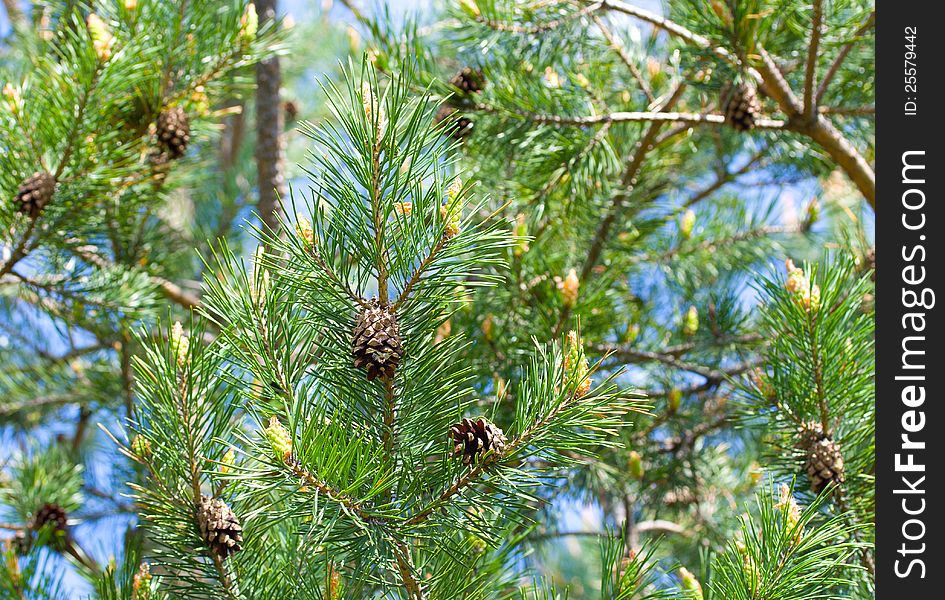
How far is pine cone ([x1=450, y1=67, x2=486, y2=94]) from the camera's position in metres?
1.10

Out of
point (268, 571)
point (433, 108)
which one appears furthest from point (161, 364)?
point (433, 108)

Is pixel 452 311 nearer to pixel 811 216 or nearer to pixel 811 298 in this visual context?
pixel 811 298

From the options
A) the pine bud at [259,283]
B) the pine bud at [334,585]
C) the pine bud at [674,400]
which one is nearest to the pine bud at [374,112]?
the pine bud at [259,283]

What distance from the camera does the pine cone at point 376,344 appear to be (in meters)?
0.61

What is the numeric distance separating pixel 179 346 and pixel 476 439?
27cm

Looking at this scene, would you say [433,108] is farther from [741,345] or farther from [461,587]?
[741,345]

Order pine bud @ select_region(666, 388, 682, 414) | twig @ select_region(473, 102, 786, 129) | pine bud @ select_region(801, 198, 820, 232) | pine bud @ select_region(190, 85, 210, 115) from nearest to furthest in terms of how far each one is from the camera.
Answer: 1. twig @ select_region(473, 102, 786, 129)
2. pine bud @ select_region(190, 85, 210, 115)
3. pine bud @ select_region(666, 388, 682, 414)
4. pine bud @ select_region(801, 198, 820, 232)

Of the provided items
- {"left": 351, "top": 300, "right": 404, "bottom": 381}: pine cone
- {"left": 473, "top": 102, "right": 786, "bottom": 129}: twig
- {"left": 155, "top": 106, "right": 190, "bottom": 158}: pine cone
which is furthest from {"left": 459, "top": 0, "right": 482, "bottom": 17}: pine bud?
{"left": 351, "top": 300, "right": 404, "bottom": 381}: pine cone

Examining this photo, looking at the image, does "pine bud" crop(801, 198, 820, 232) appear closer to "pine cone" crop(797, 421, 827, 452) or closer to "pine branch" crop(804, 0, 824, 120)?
"pine branch" crop(804, 0, 824, 120)

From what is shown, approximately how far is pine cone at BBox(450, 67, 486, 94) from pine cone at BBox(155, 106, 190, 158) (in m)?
0.36

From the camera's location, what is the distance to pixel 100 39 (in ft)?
3.39

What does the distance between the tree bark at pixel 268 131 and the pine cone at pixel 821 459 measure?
0.84m

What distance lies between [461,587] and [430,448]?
12cm

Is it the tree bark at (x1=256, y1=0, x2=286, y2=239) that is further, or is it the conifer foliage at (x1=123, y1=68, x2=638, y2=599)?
the tree bark at (x1=256, y1=0, x2=286, y2=239)
